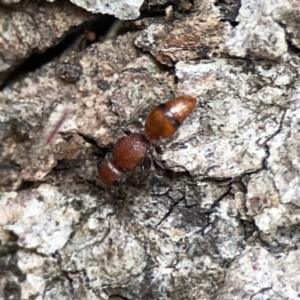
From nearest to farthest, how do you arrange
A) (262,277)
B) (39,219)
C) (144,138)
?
1. (262,277)
2. (39,219)
3. (144,138)

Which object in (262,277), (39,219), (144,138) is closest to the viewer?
(262,277)

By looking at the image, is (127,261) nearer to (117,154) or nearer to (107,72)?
(117,154)

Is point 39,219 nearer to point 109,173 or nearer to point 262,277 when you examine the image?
point 109,173

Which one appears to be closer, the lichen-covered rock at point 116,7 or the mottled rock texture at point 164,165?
the mottled rock texture at point 164,165

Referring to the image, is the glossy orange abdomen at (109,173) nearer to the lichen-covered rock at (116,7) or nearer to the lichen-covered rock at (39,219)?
the lichen-covered rock at (39,219)

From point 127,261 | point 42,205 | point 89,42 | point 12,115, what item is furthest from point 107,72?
point 127,261

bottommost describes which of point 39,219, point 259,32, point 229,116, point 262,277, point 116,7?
point 262,277

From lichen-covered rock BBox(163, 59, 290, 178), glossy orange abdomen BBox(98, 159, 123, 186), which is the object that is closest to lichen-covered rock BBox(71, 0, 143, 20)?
lichen-covered rock BBox(163, 59, 290, 178)

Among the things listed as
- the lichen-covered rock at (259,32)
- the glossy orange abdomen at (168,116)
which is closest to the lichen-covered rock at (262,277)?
the glossy orange abdomen at (168,116)

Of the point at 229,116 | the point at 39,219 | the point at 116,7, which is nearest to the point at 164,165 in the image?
the point at 229,116
